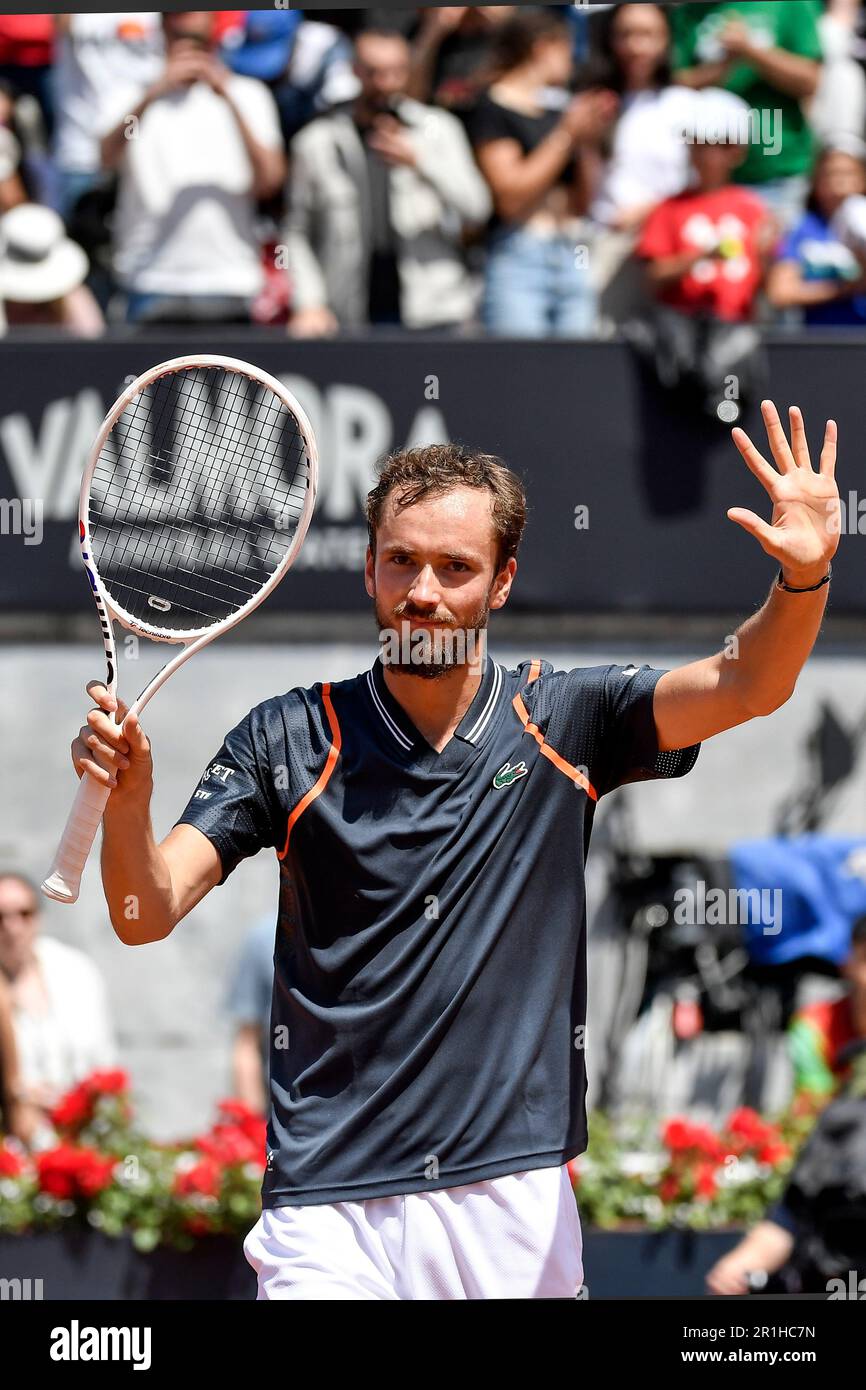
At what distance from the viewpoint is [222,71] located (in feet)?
27.7

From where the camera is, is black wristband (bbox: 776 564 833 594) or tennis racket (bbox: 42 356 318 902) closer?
black wristband (bbox: 776 564 833 594)

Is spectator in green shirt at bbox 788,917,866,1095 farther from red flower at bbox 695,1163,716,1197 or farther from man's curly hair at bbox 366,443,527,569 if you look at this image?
man's curly hair at bbox 366,443,527,569

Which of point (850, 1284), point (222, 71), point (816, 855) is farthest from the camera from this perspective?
point (222, 71)

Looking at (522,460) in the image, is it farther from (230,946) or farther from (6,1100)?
(6,1100)

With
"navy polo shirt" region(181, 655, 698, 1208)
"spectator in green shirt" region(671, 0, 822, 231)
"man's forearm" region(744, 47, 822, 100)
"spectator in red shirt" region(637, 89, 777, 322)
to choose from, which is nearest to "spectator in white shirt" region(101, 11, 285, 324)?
"spectator in red shirt" region(637, 89, 777, 322)

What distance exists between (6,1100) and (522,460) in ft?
9.54

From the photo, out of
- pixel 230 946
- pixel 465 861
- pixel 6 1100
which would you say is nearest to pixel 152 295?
pixel 230 946

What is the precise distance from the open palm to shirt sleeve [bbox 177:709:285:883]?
2.73 feet

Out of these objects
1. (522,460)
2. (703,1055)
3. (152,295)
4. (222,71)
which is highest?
(222,71)

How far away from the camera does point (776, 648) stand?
3172 mm

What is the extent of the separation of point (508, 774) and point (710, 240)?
526 cm

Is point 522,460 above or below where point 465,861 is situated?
above

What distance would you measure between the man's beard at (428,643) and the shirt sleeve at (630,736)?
0.75ft

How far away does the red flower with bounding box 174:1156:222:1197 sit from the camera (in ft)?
20.0
